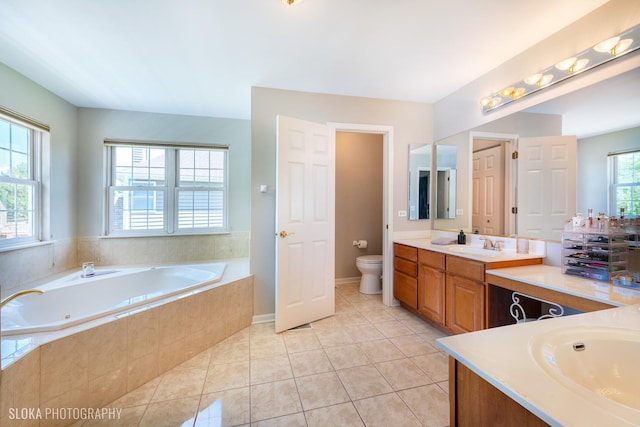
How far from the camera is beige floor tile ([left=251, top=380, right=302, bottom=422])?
147 centimetres

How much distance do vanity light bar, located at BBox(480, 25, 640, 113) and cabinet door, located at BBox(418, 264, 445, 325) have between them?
1636 mm

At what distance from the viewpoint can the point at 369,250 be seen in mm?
4047

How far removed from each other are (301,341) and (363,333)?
0.59 m

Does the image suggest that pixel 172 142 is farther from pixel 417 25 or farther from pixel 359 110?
pixel 417 25

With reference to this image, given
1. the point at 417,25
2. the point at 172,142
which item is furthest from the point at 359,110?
the point at 172,142

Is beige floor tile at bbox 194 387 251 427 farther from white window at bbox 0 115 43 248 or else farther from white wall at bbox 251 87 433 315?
white window at bbox 0 115 43 248

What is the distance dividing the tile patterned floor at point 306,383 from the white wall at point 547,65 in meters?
2.15

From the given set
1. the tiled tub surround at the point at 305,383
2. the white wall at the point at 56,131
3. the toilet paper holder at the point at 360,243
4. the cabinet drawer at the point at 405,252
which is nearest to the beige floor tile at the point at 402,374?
the tiled tub surround at the point at 305,383

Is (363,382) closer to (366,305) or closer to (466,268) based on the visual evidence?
(466,268)

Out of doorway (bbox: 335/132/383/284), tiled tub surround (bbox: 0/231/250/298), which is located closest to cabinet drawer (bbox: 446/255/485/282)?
doorway (bbox: 335/132/383/284)

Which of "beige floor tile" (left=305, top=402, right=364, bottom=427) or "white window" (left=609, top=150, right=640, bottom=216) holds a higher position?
"white window" (left=609, top=150, right=640, bottom=216)

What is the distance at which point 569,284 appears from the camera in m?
1.43

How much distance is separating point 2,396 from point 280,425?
1243 millimetres

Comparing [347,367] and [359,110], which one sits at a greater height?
[359,110]
